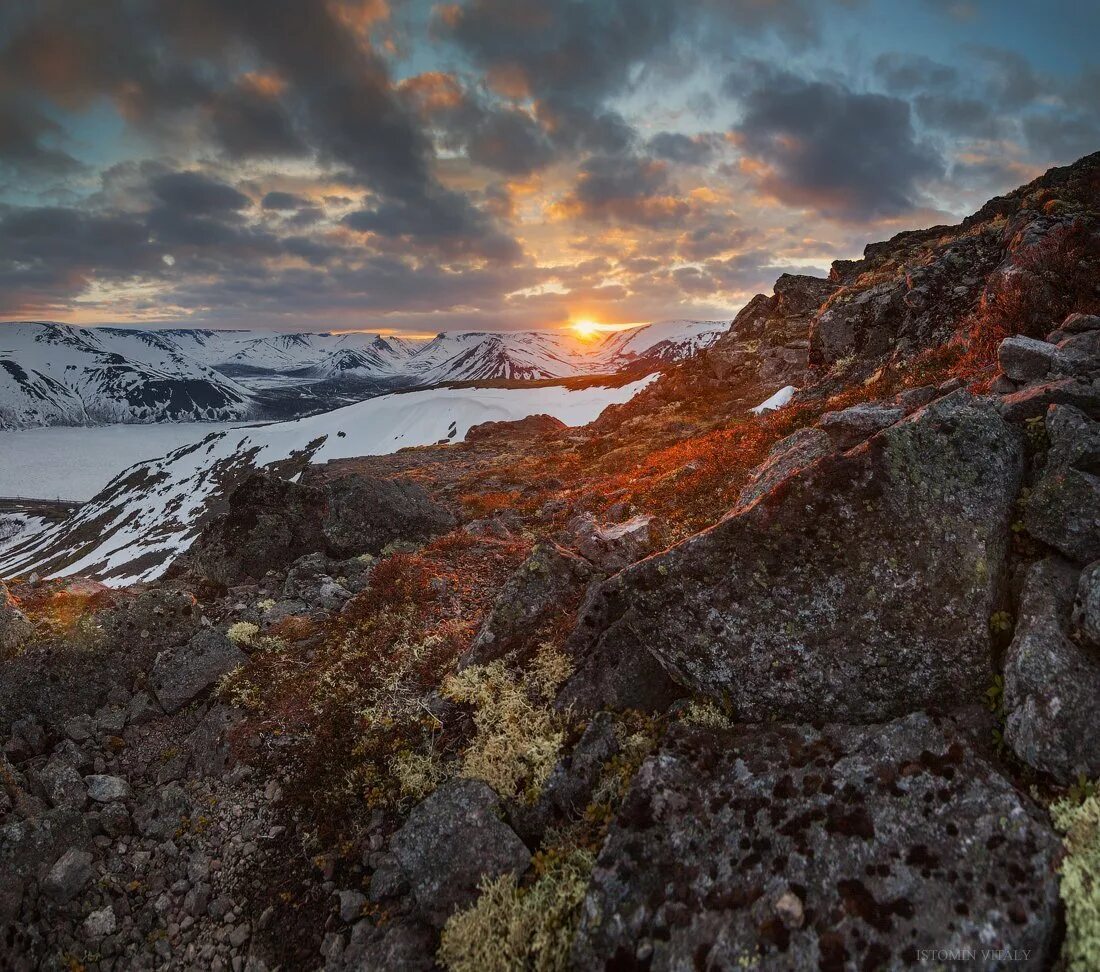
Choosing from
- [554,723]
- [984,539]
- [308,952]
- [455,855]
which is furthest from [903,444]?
[308,952]

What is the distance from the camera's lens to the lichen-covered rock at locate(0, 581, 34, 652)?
412 inches

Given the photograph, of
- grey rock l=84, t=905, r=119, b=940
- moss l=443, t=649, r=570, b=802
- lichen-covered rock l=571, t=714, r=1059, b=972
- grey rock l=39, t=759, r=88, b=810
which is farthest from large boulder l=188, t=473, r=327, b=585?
lichen-covered rock l=571, t=714, r=1059, b=972

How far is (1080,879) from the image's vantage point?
4.37m

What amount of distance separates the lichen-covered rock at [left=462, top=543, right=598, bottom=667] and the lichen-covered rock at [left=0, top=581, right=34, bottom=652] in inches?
349

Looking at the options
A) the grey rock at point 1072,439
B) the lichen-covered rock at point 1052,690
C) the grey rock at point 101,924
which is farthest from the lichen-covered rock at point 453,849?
the grey rock at point 1072,439

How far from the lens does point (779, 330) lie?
42.8 meters

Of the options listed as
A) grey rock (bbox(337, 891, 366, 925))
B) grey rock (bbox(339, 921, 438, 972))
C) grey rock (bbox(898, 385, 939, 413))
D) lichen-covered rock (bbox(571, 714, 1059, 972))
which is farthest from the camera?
grey rock (bbox(898, 385, 939, 413))

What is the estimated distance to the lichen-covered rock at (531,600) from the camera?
33.7 feet

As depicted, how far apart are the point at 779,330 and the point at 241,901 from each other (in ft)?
150

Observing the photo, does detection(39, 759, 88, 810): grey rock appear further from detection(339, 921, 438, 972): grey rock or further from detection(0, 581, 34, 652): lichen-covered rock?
detection(339, 921, 438, 972): grey rock

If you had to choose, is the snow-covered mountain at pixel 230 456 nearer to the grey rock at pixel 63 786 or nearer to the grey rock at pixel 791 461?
the grey rock at pixel 791 461

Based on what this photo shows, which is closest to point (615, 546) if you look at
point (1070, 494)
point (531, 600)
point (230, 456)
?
point (531, 600)

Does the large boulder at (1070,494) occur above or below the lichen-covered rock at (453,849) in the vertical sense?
above

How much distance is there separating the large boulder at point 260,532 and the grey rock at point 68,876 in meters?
11.7
